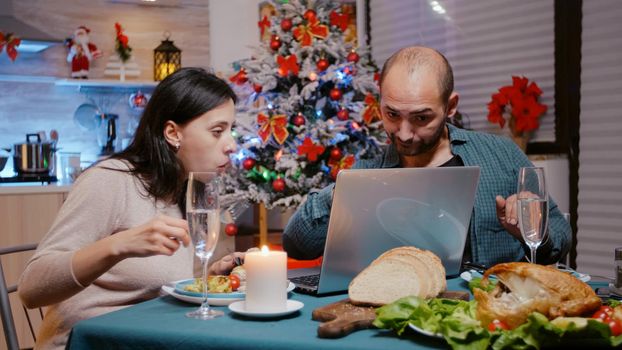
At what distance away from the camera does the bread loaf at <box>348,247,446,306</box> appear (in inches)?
44.5

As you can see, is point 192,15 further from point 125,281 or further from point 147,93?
point 125,281

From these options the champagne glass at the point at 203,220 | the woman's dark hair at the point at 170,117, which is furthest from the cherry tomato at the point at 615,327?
the woman's dark hair at the point at 170,117

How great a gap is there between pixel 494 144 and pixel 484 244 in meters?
0.34

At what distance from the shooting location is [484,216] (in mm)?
1919

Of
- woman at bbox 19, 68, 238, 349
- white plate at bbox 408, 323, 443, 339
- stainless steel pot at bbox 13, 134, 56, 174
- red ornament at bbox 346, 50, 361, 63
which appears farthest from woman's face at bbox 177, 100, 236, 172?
stainless steel pot at bbox 13, 134, 56, 174

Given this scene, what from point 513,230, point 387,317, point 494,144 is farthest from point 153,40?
point 387,317

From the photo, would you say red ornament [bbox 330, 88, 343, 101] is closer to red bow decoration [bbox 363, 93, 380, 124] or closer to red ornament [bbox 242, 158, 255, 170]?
red bow decoration [bbox 363, 93, 380, 124]

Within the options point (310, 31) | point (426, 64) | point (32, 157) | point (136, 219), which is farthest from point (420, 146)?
point (32, 157)

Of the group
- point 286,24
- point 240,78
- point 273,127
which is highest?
point 286,24

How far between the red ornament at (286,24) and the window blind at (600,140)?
66.7 inches

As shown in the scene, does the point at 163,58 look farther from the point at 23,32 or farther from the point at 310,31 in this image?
the point at 310,31

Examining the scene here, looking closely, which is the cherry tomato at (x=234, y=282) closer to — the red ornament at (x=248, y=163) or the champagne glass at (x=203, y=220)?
the champagne glass at (x=203, y=220)

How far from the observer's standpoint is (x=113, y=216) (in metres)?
1.59

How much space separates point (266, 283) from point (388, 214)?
11.2 inches
